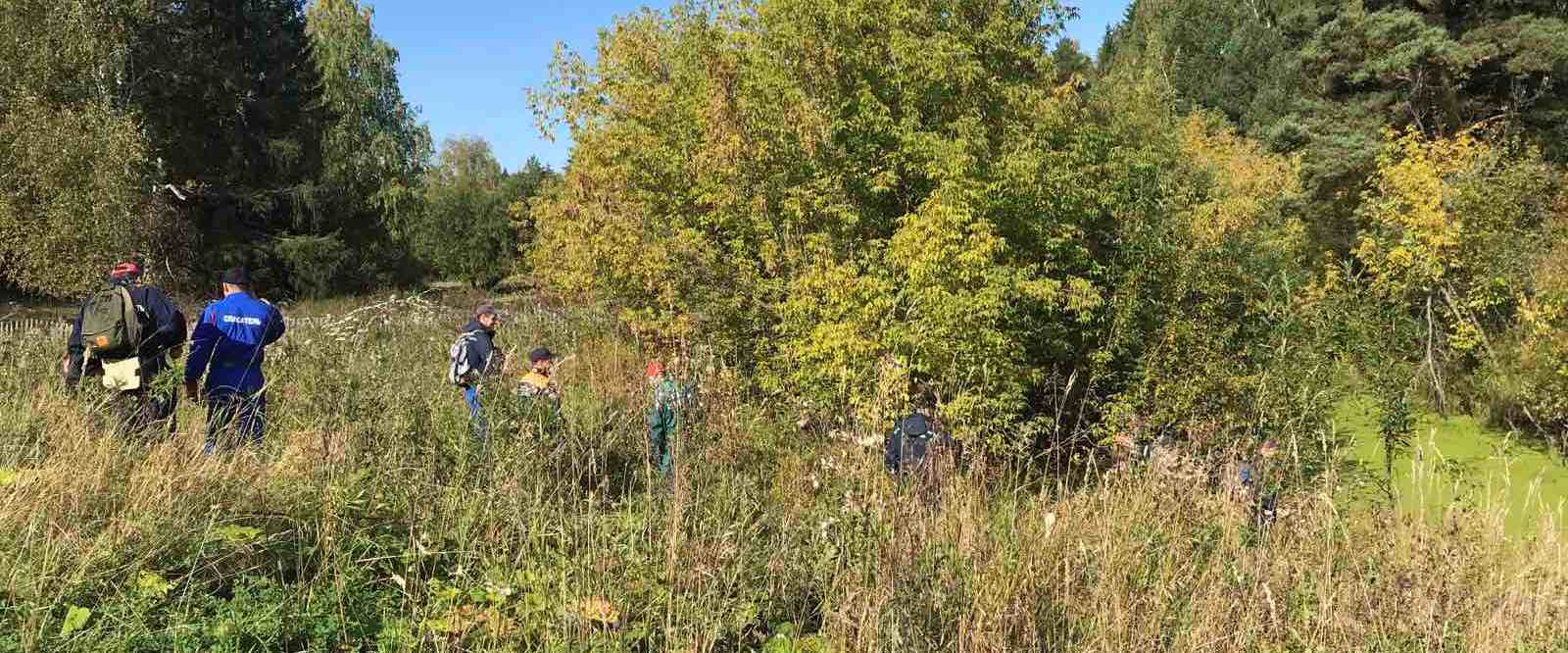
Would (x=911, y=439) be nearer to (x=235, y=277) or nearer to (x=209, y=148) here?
(x=235, y=277)

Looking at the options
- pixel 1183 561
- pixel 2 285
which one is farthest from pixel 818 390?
pixel 2 285

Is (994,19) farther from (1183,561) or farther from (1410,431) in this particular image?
(1183,561)

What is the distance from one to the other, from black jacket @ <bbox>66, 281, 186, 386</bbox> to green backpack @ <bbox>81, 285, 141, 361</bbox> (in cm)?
4

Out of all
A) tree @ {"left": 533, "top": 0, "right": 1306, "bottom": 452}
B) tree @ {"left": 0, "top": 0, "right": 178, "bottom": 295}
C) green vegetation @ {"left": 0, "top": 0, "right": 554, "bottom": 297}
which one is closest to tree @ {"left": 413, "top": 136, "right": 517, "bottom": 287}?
green vegetation @ {"left": 0, "top": 0, "right": 554, "bottom": 297}

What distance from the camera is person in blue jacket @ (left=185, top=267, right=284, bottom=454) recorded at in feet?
15.9

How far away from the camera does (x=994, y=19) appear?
1083 centimetres

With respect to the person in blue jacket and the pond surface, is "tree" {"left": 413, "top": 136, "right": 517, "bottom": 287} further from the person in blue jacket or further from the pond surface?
the person in blue jacket

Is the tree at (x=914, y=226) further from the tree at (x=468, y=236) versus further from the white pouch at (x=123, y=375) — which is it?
the tree at (x=468, y=236)

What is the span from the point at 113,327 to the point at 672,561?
3.86 meters

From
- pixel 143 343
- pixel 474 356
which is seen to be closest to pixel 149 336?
pixel 143 343

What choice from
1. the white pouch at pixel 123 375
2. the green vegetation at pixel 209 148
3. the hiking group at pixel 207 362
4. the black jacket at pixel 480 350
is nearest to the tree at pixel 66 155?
the green vegetation at pixel 209 148

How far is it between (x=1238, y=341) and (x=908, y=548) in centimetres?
950

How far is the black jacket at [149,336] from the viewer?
16.3ft

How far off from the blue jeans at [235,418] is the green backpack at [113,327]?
0.51 meters
